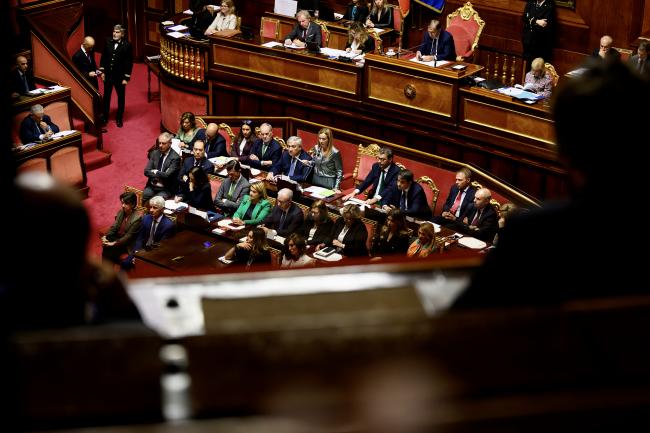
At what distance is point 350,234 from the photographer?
28.8ft

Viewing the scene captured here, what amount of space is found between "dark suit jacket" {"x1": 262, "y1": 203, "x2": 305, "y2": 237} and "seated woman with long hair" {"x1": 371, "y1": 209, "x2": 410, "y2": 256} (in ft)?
2.79

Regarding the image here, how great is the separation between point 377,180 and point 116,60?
5.19m

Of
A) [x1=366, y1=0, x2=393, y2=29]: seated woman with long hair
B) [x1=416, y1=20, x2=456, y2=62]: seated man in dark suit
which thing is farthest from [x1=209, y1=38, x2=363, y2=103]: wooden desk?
[x1=366, y1=0, x2=393, y2=29]: seated woman with long hair

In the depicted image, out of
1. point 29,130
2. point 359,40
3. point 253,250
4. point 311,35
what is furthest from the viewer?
point 311,35

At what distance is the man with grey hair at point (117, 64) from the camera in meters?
13.5

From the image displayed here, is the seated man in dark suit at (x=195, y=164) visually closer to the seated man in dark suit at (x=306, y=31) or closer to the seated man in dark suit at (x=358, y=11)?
the seated man in dark suit at (x=306, y=31)

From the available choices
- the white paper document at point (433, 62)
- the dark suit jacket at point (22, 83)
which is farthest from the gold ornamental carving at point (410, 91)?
the dark suit jacket at point (22, 83)

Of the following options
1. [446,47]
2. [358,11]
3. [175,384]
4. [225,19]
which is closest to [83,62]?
[225,19]

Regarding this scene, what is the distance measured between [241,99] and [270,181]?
2237 millimetres

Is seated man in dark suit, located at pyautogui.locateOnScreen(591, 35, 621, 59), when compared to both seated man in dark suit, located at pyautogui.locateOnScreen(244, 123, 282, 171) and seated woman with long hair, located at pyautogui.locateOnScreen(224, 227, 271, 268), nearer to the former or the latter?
A: seated man in dark suit, located at pyautogui.locateOnScreen(244, 123, 282, 171)

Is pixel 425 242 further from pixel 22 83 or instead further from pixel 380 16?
pixel 22 83

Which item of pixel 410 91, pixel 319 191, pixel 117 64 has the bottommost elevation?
pixel 319 191

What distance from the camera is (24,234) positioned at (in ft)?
2.89

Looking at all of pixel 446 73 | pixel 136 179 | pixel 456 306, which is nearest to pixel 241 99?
pixel 136 179
